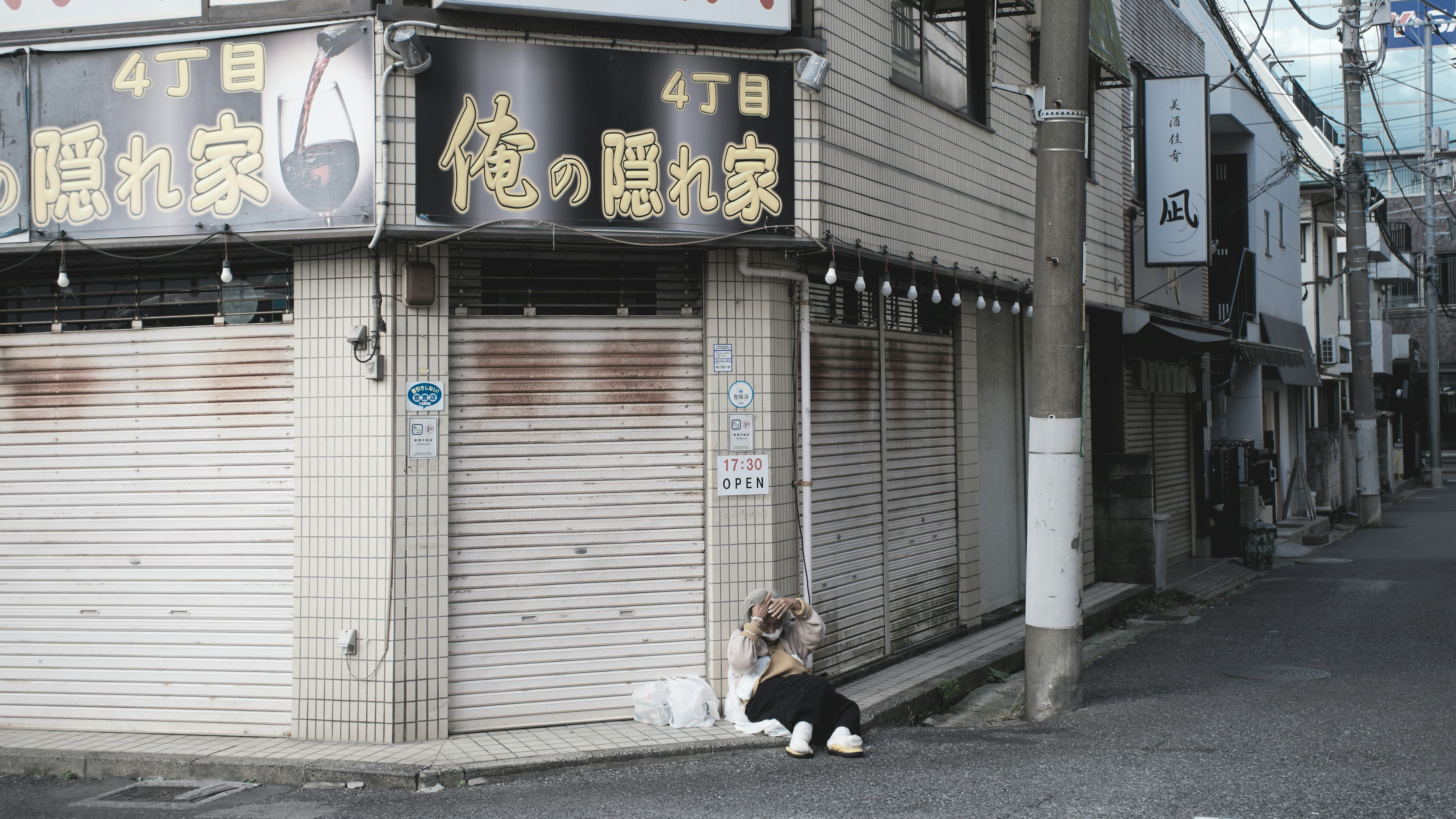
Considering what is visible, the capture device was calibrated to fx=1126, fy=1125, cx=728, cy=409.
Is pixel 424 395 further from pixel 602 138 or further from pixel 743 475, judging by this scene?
pixel 743 475

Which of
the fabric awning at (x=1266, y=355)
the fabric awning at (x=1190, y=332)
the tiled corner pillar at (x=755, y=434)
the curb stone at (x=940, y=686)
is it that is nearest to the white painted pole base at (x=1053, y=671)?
the curb stone at (x=940, y=686)

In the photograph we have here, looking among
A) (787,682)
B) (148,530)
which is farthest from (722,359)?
(148,530)

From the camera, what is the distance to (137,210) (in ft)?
24.3

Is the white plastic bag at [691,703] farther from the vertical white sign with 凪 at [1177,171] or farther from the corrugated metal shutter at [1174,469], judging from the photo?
the vertical white sign with 凪 at [1177,171]

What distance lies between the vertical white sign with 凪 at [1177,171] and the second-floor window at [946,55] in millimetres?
5041

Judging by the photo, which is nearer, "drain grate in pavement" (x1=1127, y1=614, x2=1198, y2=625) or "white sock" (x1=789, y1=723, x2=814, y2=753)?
"white sock" (x1=789, y1=723, x2=814, y2=753)

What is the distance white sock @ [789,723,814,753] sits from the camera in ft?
22.5

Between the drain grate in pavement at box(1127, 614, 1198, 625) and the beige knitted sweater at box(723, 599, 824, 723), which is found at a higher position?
the beige knitted sweater at box(723, 599, 824, 723)

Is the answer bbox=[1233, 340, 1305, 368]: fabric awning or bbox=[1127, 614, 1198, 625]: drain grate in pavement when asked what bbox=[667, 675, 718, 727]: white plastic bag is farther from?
bbox=[1233, 340, 1305, 368]: fabric awning

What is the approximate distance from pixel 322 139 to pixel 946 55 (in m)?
6.37

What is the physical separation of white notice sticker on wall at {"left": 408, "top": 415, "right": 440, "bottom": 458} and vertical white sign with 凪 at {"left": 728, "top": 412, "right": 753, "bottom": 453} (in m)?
1.99

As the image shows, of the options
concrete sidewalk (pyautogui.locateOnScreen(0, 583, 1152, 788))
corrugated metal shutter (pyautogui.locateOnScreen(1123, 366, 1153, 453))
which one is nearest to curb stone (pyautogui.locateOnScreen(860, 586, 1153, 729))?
concrete sidewalk (pyautogui.locateOnScreen(0, 583, 1152, 788))

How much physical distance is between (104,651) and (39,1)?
174 inches

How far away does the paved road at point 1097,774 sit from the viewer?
588 cm
